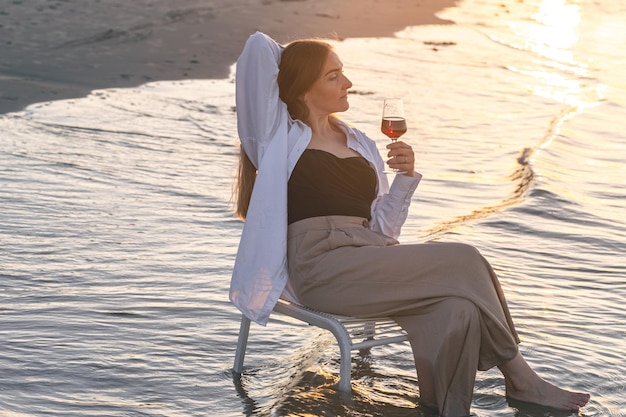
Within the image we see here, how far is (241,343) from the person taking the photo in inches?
198

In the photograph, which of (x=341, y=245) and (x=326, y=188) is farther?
(x=326, y=188)

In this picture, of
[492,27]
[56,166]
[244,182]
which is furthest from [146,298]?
[492,27]

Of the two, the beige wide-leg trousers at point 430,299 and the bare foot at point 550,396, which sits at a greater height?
the beige wide-leg trousers at point 430,299

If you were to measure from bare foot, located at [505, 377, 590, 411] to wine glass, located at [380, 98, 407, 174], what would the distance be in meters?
1.08

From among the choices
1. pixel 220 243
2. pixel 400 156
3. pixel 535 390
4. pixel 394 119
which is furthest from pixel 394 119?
pixel 220 243

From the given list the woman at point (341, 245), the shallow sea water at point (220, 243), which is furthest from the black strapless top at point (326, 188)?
the shallow sea water at point (220, 243)

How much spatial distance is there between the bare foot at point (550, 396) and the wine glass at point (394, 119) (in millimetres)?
1081

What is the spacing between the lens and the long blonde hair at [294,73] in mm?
5027

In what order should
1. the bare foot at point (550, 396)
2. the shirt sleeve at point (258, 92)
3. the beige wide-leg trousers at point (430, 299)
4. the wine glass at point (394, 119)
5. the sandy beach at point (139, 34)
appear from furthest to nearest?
the sandy beach at point (139, 34) < the wine glass at point (394, 119) < the shirt sleeve at point (258, 92) < the bare foot at point (550, 396) < the beige wide-leg trousers at point (430, 299)

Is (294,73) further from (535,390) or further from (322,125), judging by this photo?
(535,390)

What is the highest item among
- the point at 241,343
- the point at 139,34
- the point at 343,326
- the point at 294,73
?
the point at 294,73

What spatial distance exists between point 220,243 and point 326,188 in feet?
7.89

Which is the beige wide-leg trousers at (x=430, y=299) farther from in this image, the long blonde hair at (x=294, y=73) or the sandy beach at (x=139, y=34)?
the sandy beach at (x=139, y=34)

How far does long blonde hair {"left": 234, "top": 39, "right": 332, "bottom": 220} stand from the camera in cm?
503
